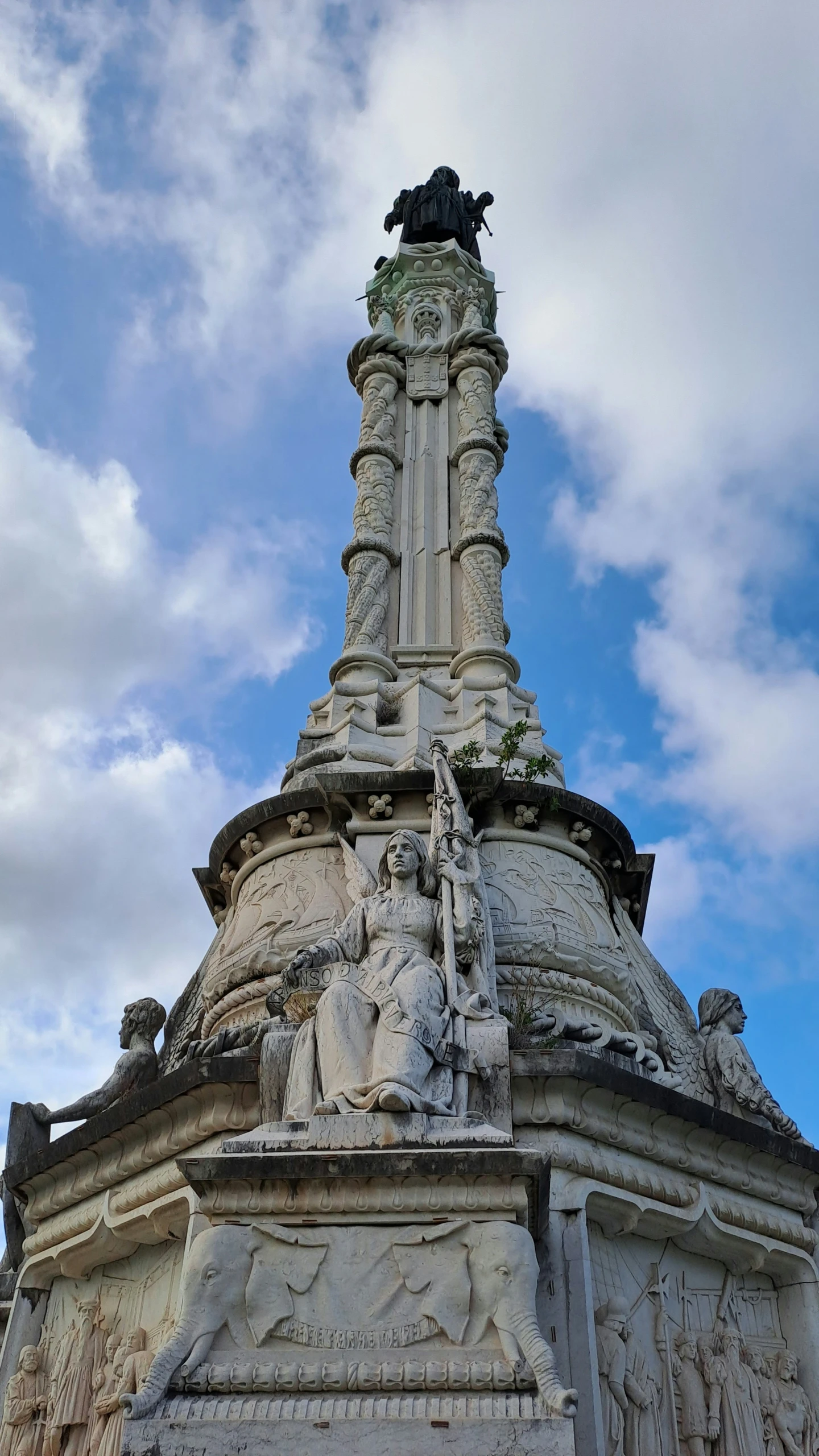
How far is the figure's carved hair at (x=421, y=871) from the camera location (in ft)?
28.9

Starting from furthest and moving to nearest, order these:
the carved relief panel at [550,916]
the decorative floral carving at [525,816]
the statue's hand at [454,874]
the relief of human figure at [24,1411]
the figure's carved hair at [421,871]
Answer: the decorative floral carving at [525,816]
the carved relief panel at [550,916]
the figure's carved hair at [421,871]
the statue's hand at [454,874]
the relief of human figure at [24,1411]

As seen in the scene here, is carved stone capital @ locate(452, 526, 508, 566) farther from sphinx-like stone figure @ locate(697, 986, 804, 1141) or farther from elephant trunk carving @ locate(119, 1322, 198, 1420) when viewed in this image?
elephant trunk carving @ locate(119, 1322, 198, 1420)

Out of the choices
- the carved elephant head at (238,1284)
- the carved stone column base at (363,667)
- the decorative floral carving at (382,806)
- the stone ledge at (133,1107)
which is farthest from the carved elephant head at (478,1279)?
the carved stone column base at (363,667)

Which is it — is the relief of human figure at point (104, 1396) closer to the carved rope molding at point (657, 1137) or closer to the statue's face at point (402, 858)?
the carved rope molding at point (657, 1137)

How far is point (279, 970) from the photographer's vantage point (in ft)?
32.1

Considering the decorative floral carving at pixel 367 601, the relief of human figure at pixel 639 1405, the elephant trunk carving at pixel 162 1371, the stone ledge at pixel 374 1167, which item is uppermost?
the decorative floral carving at pixel 367 601

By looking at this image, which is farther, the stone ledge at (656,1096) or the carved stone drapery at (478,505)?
the carved stone drapery at (478,505)

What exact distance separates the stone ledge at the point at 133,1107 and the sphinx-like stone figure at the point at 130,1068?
1.90ft

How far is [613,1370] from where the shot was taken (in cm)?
735

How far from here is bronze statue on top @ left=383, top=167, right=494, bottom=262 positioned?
21627 mm

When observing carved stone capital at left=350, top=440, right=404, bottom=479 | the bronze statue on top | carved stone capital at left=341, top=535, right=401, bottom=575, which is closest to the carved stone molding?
carved stone capital at left=341, top=535, right=401, bottom=575

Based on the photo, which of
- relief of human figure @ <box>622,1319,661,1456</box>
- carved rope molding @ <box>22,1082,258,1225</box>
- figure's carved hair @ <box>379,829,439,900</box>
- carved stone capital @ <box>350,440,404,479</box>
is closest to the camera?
relief of human figure @ <box>622,1319,661,1456</box>

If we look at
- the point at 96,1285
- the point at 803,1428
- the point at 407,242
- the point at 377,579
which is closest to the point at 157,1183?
the point at 96,1285

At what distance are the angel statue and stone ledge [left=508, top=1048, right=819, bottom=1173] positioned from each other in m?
0.44
